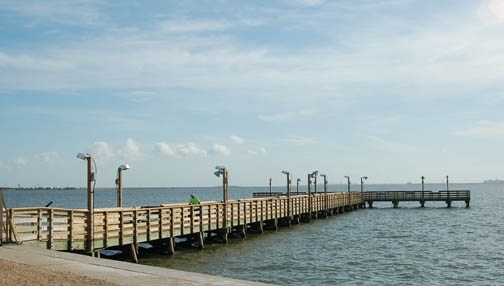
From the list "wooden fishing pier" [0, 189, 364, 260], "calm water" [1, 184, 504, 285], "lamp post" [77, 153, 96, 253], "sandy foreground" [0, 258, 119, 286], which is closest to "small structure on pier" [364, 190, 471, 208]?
"calm water" [1, 184, 504, 285]

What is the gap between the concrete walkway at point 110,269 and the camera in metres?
11.4

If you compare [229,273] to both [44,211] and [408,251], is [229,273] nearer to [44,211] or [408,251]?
[44,211]

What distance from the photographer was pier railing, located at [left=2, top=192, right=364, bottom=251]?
17953 millimetres

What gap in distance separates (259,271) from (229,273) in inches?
53.3

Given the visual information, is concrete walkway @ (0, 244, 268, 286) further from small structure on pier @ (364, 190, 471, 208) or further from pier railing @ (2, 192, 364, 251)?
small structure on pier @ (364, 190, 471, 208)

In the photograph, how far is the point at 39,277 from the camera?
1166cm

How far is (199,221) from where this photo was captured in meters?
27.7

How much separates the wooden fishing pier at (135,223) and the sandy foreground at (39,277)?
457cm

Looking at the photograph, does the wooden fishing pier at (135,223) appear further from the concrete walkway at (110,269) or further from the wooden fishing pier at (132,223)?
the concrete walkway at (110,269)

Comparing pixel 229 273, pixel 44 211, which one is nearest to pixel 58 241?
pixel 44 211

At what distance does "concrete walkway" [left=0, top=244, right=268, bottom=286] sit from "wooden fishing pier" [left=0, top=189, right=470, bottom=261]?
1689 mm

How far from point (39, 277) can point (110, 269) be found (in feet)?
5.42

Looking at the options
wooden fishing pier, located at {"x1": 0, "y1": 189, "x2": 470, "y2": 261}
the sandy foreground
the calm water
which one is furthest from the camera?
the calm water

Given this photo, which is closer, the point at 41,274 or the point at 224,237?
the point at 41,274
